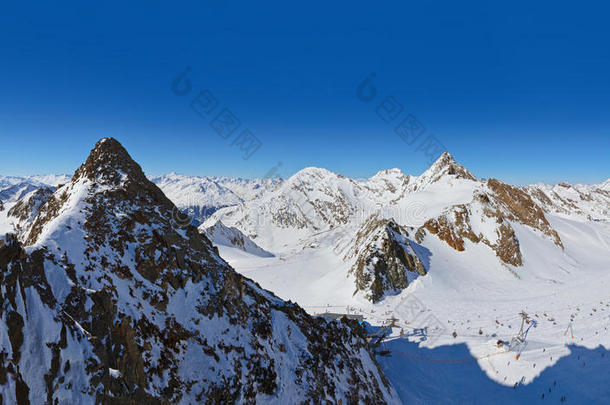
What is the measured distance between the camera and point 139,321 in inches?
499

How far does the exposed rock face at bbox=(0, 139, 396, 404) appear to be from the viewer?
8953mm

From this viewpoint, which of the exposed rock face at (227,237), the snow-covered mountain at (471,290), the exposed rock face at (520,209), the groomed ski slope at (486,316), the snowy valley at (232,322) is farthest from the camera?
the exposed rock face at (227,237)

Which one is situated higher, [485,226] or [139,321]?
[139,321]

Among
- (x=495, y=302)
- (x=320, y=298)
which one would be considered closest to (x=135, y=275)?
(x=320, y=298)

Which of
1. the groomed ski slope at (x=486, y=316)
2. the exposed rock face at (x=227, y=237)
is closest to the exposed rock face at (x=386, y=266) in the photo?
the groomed ski slope at (x=486, y=316)

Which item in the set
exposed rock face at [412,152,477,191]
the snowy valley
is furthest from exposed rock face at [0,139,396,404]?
exposed rock face at [412,152,477,191]

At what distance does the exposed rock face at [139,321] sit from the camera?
8.95 metres

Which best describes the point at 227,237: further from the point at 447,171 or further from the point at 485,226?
the point at 447,171

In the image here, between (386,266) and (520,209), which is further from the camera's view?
(520,209)

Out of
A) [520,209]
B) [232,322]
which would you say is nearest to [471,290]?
[520,209]

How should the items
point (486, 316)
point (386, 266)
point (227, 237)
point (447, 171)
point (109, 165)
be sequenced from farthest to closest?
1. point (227, 237)
2. point (447, 171)
3. point (386, 266)
4. point (486, 316)
5. point (109, 165)

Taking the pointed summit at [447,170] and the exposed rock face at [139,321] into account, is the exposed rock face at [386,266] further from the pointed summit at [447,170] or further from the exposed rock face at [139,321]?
the pointed summit at [447,170]

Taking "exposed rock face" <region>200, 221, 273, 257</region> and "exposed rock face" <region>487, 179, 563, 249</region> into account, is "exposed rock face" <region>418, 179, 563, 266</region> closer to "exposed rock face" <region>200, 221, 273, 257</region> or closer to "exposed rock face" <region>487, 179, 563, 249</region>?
"exposed rock face" <region>487, 179, 563, 249</region>

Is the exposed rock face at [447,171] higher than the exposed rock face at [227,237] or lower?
lower
